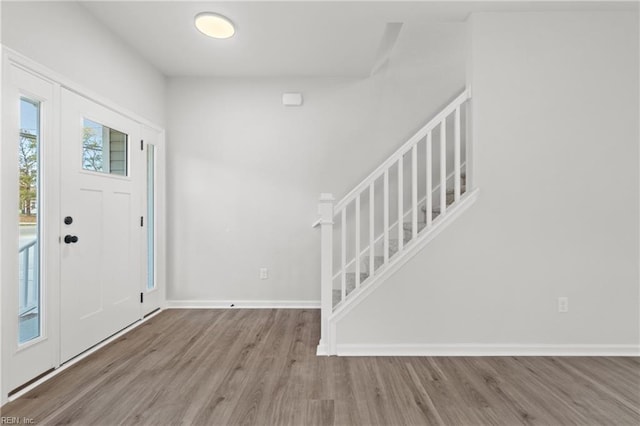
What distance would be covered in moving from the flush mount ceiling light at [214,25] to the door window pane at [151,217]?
1.41 meters

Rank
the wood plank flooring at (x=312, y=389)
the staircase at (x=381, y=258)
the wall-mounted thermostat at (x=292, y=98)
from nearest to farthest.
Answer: the wood plank flooring at (x=312, y=389) < the staircase at (x=381, y=258) < the wall-mounted thermostat at (x=292, y=98)

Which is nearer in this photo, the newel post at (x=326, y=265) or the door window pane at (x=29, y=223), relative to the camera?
the door window pane at (x=29, y=223)

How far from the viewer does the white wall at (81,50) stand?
6.41 feet

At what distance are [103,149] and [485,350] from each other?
3482mm

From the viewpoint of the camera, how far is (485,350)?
96.7 inches

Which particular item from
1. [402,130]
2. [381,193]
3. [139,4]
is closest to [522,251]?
[381,193]

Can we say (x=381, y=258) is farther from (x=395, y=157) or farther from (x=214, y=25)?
(x=214, y=25)

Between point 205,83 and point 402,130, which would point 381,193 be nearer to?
point 402,130

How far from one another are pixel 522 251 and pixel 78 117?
11.6 ft

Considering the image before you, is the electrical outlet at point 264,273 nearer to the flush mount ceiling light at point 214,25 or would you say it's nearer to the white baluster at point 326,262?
the white baluster at point 326,262

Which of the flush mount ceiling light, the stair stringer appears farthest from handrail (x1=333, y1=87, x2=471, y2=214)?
the flush mount ceiling light

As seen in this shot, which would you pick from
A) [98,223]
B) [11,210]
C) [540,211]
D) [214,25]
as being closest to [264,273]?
[98,223]

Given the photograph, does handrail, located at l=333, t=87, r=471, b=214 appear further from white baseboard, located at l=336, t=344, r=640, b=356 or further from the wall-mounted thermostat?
the wall-mounted thermostat

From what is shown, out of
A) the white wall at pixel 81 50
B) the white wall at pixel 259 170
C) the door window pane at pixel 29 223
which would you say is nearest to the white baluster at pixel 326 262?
the white wall at pixel 259 170
